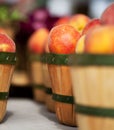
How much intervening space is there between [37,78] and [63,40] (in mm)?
484

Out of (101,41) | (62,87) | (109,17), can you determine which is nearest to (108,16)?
(109,17)

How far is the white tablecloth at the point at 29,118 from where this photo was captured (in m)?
1.04

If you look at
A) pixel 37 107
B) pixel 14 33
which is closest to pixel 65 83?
pixel 37 107

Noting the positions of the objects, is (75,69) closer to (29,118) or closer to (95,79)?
(95,79)

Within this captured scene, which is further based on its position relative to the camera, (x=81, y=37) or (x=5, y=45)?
(x=5, y=45)

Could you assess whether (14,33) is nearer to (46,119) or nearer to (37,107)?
(37,107)

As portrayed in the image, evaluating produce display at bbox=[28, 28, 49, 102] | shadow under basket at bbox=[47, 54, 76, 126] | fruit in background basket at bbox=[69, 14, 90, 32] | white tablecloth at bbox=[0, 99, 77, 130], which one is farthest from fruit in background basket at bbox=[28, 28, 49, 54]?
shadow under basket at bbox=[47, 54, 76, 126]

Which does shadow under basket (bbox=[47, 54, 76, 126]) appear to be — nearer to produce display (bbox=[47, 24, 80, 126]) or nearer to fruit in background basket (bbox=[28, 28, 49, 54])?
produce display (bbox=[47, 24, 80, 126])

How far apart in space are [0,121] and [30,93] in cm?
61

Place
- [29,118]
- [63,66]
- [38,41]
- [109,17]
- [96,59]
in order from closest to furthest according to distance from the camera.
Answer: [96,59], [109,17], [63,66], [29,118], [38,41]

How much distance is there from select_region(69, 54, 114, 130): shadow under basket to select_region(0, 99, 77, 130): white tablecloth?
0.21 metres

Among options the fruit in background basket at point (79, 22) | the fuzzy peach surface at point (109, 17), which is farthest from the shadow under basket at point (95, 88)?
the fruit in background basket at point (79, 22)

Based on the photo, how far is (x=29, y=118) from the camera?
3.83 ft

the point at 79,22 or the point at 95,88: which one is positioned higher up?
the point at 79,22
